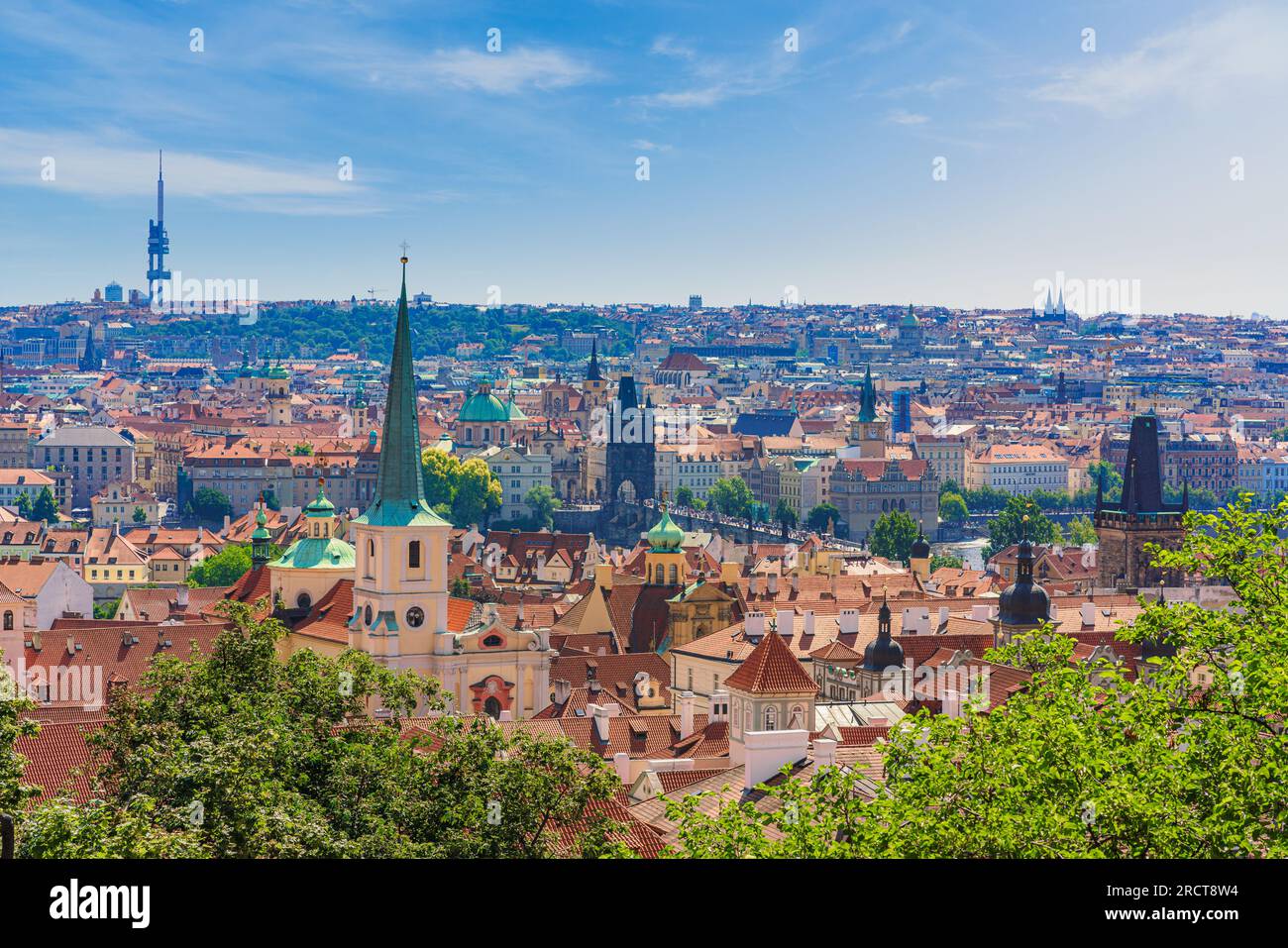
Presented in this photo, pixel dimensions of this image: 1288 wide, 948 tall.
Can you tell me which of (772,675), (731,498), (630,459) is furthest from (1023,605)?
(630,459)

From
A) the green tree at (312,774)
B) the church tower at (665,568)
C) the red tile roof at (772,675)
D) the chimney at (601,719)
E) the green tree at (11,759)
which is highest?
the green tree at (11,759)

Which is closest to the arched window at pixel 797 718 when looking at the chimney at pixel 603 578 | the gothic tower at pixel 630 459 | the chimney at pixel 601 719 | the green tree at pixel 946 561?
the chimney at pixel 601 719

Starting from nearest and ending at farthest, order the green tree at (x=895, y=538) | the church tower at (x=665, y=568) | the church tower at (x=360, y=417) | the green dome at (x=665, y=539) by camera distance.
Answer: the church tower at (x=665, y=568) → the green dome at (x=665, y=539) → the green tree at (x=895, y=538) → the church tower at (x=360, y=417)

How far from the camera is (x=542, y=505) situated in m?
127

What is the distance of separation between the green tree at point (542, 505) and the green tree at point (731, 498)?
9573mm

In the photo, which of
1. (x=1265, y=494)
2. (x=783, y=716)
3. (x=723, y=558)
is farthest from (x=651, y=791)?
(x=1265, y=494)

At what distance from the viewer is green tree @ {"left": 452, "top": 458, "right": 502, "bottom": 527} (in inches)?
4712

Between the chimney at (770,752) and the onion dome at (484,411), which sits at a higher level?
the onion dome at (484,411)

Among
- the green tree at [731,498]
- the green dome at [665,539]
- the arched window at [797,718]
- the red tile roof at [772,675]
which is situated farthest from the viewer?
the green tree at [731,498]

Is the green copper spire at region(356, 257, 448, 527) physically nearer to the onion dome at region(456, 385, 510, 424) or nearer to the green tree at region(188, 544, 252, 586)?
the green tree at region(188, 544, 252, 586)

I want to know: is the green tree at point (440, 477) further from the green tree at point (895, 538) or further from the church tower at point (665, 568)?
the church tower at point (665, 568)

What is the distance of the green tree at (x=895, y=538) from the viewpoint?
9812 cm
